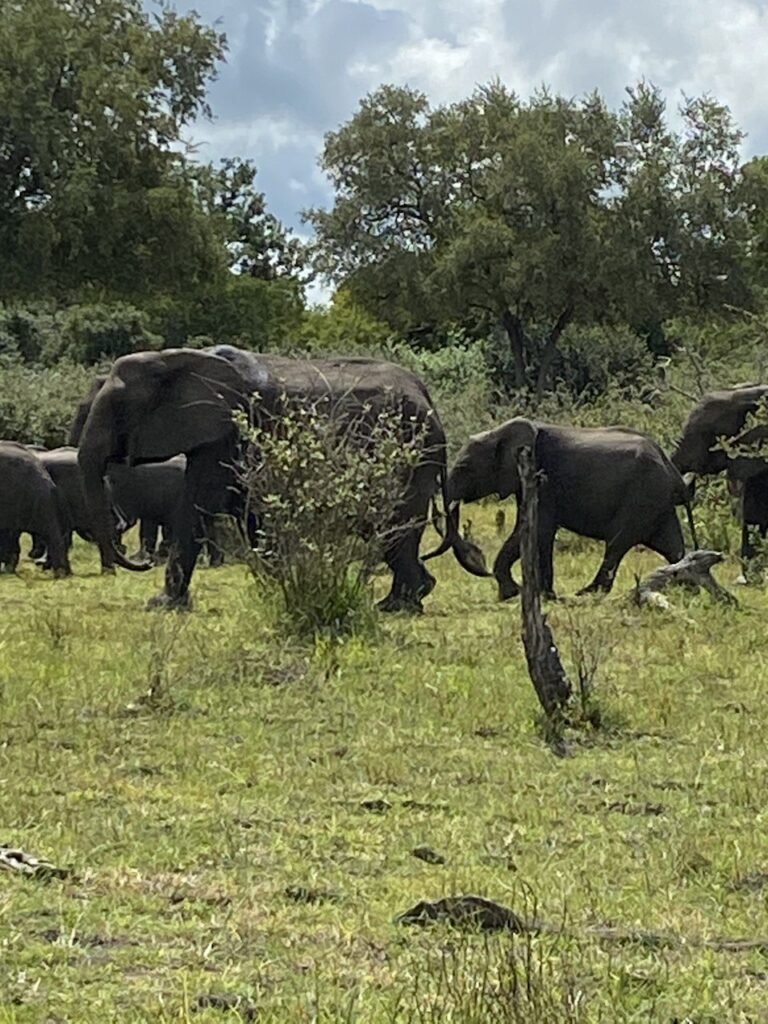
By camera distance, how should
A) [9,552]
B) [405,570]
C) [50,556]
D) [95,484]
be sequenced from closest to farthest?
[95,484] < [405,570] < [50,556] < [9,552]

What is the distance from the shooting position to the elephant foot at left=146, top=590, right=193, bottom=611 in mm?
12594

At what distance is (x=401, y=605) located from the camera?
42.5ft

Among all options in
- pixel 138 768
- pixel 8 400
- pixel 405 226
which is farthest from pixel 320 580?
pixel 405 226

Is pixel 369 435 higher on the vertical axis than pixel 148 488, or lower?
higher

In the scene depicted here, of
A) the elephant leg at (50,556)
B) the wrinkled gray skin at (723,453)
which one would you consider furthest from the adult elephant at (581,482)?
the elephant leg at (50,556)

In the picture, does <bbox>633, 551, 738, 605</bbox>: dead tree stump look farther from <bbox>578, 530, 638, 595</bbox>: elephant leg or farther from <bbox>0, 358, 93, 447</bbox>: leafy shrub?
<bbox>0, 358, 93, 447</bbox>: leafy shrub

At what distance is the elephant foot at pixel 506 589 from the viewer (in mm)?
13758

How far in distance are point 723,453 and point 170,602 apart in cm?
609

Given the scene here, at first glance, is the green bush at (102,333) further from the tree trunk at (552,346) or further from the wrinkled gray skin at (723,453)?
the wrinkled gray skin at (723,453)

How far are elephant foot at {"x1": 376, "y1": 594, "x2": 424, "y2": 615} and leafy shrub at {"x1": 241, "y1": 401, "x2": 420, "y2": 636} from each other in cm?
151

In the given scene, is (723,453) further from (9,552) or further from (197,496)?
(9,552)

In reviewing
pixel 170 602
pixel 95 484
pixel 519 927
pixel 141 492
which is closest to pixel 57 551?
pixel 141 492

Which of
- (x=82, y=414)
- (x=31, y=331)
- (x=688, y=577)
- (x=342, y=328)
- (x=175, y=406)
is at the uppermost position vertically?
(x=342, y=328)

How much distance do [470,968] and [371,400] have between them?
9.31 metres
